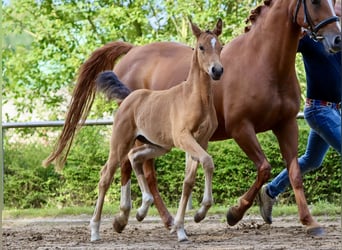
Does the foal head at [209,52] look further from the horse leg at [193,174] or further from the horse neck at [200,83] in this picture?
the horse leg at [193,174]

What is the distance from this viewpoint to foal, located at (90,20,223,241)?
588cm

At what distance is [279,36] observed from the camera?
6.73 metres

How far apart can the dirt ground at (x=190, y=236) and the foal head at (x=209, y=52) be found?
1248 mm

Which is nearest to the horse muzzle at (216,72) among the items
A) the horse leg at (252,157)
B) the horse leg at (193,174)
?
the horse leg at (193,174)

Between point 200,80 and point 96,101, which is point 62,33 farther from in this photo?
point 200,80

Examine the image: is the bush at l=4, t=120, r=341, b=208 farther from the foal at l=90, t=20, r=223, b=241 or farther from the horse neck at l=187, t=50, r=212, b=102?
the horse neck at l=187, t=50, r=212, b=102

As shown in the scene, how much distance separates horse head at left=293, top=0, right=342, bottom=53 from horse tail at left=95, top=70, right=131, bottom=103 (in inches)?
65.8

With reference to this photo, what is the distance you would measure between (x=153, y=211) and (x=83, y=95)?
1.63 meters

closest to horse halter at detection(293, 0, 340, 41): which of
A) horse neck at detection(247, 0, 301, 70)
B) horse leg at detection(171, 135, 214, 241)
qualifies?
horse neck at detection(247, 0, 301, 70)

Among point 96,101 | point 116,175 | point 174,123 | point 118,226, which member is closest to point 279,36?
point 174,123

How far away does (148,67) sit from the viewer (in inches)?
325

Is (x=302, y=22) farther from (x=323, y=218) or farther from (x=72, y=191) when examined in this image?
(x=72, y=191)

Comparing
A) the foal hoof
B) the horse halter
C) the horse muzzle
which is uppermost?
Result: the horse halter

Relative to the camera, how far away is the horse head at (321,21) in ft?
19.6
